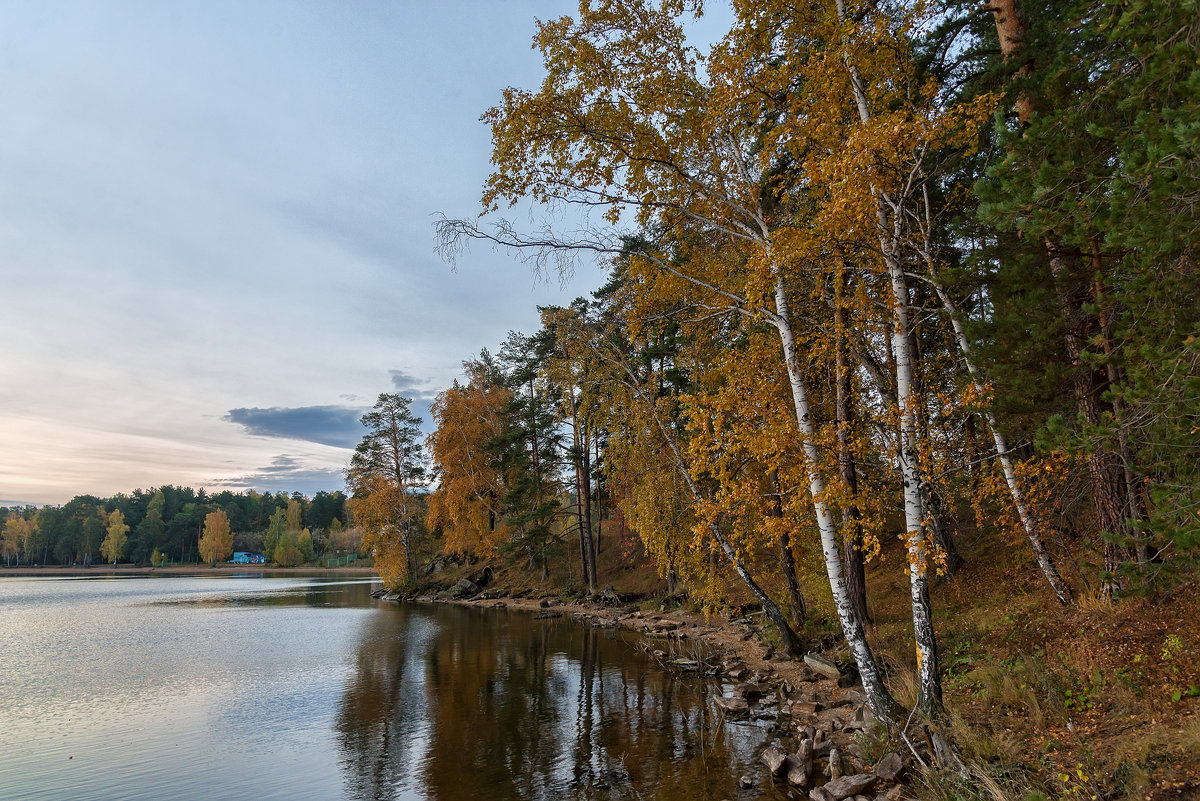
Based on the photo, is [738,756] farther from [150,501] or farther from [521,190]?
[150,501]

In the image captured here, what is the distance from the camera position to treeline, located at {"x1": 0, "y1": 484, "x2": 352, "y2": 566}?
99812 mm

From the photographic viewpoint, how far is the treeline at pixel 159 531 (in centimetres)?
9981

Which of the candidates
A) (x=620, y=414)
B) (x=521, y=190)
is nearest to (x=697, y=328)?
(x=620, y=414)

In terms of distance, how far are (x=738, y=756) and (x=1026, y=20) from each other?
509 inches

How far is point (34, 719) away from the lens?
12.2 meters

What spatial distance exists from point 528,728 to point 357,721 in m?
3.65

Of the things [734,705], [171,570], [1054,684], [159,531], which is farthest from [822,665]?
[159,531]

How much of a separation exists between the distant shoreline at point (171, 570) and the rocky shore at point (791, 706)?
74.2m

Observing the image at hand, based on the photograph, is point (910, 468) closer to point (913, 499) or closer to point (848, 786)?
point (913, 499)

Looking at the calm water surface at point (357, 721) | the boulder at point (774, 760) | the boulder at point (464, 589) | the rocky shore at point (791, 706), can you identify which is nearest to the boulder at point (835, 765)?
the rocky shore at point (791, 706)

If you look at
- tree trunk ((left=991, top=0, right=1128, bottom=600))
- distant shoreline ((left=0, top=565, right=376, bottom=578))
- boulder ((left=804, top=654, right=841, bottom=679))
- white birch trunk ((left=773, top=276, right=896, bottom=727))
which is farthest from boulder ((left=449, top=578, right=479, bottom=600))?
distant shoreline ((left=0, top=565, right=376, bottom=578))

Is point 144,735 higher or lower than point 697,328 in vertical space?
lower

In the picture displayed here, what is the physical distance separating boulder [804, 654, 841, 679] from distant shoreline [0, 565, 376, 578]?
80.0 metres

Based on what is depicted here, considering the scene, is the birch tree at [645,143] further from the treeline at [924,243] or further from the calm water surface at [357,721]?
the calm water surface at [357,721]
